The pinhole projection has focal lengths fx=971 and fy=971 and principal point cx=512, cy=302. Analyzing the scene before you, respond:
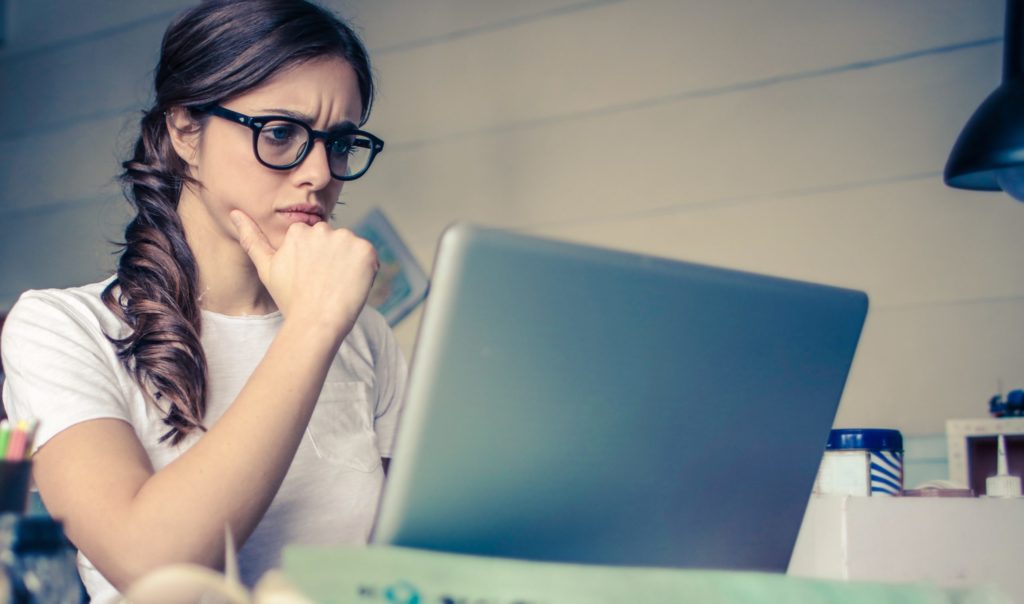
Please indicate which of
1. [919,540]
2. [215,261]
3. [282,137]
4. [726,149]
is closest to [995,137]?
[919,540]

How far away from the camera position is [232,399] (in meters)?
1.24

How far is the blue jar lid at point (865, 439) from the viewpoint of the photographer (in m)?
1.20

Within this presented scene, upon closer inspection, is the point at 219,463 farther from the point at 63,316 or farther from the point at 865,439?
the point at 865,439

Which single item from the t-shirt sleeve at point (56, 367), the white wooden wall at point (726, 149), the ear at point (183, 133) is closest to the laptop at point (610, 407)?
the t-shirt sleeve at point (56, 367)

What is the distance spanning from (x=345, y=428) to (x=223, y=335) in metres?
0.21

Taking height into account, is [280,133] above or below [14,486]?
above

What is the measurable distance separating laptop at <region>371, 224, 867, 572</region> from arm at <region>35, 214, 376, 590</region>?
0.32 metres

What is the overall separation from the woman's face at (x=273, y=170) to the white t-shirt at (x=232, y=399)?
0.18m

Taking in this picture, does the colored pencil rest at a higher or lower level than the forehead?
lower

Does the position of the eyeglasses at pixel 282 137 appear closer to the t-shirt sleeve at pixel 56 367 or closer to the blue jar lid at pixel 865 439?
the t-shirt sleeve at pixel 56 367

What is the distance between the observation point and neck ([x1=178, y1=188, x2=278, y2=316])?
127cm

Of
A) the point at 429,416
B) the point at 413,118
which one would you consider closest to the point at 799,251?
the point at 413,118

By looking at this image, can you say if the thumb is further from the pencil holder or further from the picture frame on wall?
the picture frame on wall

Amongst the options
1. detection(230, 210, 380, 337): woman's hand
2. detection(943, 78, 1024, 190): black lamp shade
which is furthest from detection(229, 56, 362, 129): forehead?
detection(943, 78, 1024, 190): black lamp shade
